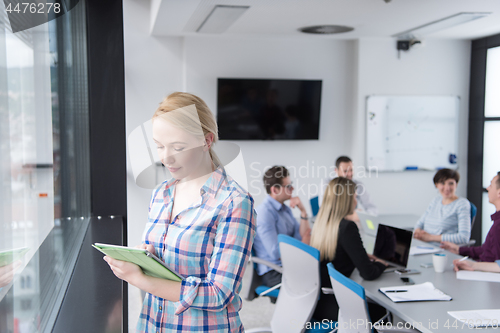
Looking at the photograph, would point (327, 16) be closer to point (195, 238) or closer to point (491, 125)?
point (491, 125)

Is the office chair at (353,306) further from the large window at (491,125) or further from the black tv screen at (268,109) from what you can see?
the large window at (491,125)

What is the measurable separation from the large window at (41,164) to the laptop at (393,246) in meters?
1.90

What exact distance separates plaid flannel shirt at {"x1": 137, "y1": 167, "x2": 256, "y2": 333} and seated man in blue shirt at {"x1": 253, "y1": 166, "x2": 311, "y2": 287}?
1929 mm

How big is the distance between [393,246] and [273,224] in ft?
2.86

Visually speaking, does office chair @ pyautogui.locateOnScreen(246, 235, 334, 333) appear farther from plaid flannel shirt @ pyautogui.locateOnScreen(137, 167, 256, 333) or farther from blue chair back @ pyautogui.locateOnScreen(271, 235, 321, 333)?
plaid flannel shirt @ pyautogui.locateOnScreen(137, 167, 256, 333)

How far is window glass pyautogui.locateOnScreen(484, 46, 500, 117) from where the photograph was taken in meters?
5.29

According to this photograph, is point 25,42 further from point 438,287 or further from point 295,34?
point 295,34

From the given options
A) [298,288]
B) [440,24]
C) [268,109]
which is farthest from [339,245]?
[440,24]

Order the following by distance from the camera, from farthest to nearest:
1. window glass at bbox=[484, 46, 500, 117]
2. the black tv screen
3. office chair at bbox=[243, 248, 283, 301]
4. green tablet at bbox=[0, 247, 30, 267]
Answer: window glass at bbox=[484, 46, 500, 117]
the black tv screen
office chair at bbox=[243, 248, 283, 301]
green tablet at bbox=[0, 247, 30, 267]

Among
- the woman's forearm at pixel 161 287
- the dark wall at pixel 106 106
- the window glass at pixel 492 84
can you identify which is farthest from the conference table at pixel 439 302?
the window glass at pixel 492 84

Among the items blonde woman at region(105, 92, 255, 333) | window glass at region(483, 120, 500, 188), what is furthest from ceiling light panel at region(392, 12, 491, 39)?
blonde woman at region(105, 92, 255, 333)

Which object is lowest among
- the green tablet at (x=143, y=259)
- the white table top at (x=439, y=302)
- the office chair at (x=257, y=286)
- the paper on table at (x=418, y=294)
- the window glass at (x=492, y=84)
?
the office chair at (x=257, y=286)

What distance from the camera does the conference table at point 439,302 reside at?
196 cm

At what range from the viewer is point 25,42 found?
1.10 m
